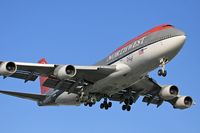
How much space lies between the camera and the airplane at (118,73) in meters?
42.7

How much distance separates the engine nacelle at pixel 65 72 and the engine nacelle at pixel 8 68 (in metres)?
3.82

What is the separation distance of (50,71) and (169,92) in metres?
13.4

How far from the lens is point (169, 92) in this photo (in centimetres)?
5100

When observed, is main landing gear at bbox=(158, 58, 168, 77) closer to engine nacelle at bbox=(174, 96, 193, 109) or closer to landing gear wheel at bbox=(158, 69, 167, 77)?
landing gear wheel at bbox=(158, 69, 167, 77)

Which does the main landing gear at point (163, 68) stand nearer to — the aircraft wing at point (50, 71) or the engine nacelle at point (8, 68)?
the aircraft wing at point (50, 71)

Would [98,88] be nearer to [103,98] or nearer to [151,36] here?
[103,98]

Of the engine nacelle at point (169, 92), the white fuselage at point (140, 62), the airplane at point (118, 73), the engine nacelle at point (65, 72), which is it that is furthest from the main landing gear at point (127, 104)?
the engine nacelle at point (65, 72)

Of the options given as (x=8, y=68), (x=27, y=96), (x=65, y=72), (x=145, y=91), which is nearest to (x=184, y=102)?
(x=145, y=91)

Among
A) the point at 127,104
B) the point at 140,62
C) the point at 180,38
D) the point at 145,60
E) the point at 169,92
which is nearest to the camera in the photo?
the point at 180,38

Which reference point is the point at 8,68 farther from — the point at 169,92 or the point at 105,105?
the point at 169,92

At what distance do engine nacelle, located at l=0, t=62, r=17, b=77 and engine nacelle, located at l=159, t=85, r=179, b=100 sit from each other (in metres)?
16.7

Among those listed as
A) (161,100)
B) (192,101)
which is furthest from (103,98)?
(192,101)

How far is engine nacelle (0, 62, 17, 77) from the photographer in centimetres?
4288

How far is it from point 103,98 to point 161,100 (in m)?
7.07
